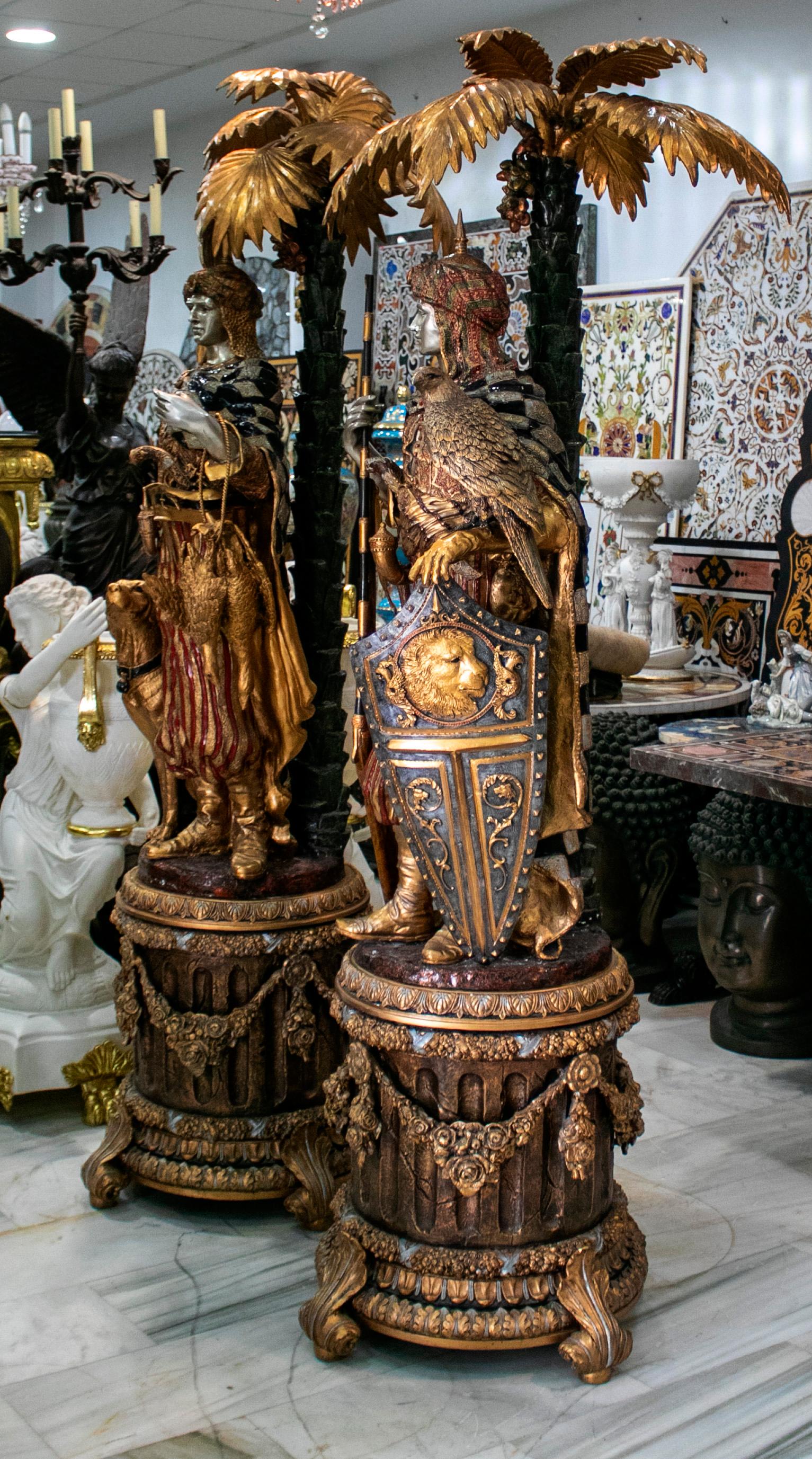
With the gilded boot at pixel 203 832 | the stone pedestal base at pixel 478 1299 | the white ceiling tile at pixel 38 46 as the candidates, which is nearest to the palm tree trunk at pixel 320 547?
the gilded boot at pixel 203 832

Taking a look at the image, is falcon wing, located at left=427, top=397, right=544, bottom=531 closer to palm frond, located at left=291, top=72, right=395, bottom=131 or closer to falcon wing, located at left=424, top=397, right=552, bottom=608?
falcon wing, located at left=424, top=397, right=552, bottom=608

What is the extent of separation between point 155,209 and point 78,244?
13.8 inches

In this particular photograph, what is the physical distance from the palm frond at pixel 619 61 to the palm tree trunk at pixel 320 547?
860mm

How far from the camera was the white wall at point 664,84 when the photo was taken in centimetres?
572

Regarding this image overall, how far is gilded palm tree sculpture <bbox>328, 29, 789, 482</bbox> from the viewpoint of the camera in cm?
281

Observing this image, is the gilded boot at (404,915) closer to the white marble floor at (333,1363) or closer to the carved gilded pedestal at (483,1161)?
the carved gilded pedestal at (483,1161)

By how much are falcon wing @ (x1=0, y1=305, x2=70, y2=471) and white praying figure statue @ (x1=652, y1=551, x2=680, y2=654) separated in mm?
2979

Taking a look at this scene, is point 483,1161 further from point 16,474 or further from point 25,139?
point 25,139

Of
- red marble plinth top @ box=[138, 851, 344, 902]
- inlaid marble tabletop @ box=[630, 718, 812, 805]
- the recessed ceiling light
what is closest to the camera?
red marble plinth top @ box=[138, 851, 344, 902]

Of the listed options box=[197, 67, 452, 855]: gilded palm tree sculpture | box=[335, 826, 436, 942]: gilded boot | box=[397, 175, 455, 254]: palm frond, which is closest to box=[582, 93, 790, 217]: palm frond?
box=[397, 175, 455, 254]: palm frond

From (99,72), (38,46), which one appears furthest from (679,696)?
(99,72)

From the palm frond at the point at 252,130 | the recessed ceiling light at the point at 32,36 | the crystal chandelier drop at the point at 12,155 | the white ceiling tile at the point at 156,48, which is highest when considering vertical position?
the recessed ceiling light at the point at 32,36

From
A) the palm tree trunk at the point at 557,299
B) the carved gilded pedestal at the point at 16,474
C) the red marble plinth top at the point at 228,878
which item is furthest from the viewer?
the carved gilded pedestal at the point at 16,474

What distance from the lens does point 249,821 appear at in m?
3.64
